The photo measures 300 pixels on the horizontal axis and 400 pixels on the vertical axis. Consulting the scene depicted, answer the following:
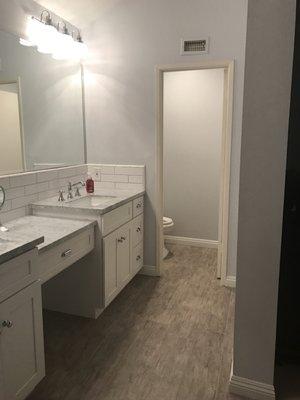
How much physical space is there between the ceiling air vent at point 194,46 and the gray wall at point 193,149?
1.05 meters

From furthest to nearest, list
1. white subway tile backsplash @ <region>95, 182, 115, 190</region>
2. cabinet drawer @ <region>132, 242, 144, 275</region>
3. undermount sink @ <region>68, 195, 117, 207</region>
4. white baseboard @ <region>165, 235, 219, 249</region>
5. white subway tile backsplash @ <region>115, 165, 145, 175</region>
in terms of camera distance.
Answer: white baseboard @ <region>165, 235, 219, 249</region>
white subway tile backsplash @ <region>95, 182, 115, 190</region>
white subway tile backsplash @ <region>115, 165, 145, 175</region>
cabinet drawer @ <region>132, 242, 144, 275</region>
undermount sink @ <region>68, 195, 117, 207</region>

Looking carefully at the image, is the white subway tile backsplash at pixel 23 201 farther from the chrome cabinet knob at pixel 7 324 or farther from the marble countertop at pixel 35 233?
the chrome cabinet knob at pixel 7 324

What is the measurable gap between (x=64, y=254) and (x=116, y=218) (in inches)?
26.9

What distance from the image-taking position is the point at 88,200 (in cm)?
294

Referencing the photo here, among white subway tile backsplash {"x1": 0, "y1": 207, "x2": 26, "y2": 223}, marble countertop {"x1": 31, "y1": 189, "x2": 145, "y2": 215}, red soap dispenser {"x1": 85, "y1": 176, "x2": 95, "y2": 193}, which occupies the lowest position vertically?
white subway tile backsplash {"x1": 0, "y1": 207, "x2": 26, "y2": 223}

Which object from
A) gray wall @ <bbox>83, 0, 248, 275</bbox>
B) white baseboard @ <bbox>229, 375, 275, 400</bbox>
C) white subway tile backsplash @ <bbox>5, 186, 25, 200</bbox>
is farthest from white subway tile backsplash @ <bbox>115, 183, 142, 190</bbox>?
white baseboard @ <bbox>229, 375, 275, 400</bbox>

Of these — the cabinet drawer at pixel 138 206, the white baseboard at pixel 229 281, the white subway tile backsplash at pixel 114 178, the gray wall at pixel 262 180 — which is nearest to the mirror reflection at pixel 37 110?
the white subway tile backsplash at pixel 114 178

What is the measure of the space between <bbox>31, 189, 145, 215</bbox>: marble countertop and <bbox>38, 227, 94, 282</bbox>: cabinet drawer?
17 cm

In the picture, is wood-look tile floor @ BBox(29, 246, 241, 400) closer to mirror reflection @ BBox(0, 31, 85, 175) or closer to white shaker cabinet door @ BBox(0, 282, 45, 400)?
white shaker cabinet door @ BBox(0, 282, 45, 400)

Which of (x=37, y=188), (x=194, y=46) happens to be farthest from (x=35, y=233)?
(x=194, y=46)

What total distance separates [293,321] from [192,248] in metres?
2.28

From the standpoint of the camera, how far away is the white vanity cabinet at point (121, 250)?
258cm

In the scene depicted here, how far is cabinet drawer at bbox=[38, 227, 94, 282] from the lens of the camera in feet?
6.22

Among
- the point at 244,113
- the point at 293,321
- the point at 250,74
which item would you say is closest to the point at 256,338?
the point at 293,321
